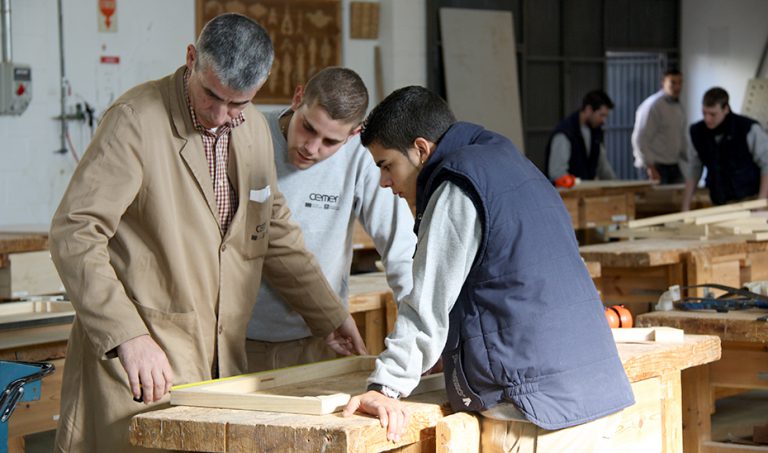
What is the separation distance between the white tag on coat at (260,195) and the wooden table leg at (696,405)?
1.94 m

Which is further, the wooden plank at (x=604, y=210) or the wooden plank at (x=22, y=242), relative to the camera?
the wooden plank at (x=604, y=210)

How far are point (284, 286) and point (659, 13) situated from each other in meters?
12.2

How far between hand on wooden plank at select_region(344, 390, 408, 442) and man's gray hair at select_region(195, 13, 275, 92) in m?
0.75

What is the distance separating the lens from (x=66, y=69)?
27.2ft

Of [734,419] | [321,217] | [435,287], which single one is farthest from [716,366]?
[734,419]

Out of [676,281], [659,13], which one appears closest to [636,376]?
[676,281]

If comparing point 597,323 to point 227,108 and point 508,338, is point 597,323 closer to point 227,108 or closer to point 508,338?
point 508,338

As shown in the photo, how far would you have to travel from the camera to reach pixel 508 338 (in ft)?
7.36

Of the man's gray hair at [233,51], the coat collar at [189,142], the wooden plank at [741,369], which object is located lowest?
the wooden plank at [741,369]

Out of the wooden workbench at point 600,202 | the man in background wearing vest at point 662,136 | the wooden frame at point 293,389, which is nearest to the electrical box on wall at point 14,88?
the wooden workbench at point 600,202

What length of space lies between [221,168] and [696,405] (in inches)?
84.7

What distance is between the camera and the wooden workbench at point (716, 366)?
3.59 meters

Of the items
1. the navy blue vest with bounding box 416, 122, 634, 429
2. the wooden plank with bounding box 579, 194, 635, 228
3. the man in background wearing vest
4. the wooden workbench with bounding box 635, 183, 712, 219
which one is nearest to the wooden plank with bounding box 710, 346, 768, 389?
the navy blue vest with bounding box 416, 122, 634, 429

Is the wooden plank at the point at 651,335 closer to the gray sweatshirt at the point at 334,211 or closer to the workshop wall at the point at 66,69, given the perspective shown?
Result: the gray sweatshirt at the point at 334,211
